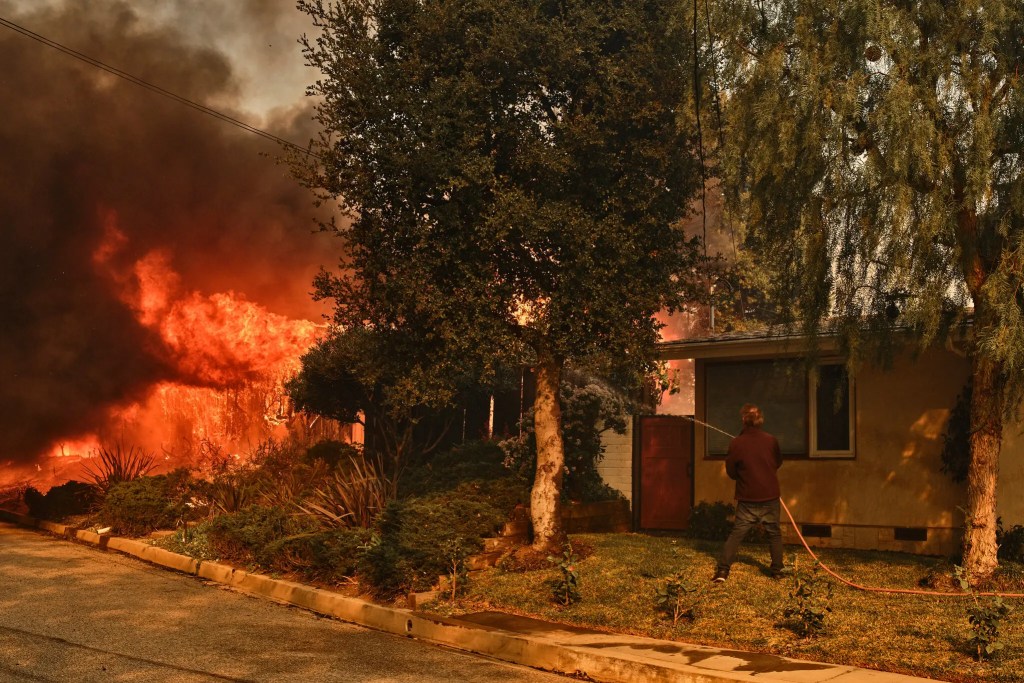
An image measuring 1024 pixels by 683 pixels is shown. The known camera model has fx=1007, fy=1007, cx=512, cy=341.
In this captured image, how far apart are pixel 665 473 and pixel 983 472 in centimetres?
703

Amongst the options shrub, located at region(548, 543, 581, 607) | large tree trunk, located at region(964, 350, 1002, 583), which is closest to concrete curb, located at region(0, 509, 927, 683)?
shrub, located at region(548, 543, 581, 607)

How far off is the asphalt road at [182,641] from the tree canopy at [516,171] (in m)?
3.70

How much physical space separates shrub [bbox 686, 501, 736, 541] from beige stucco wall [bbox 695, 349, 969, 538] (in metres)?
0.93

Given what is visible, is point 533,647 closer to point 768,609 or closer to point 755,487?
point 768,609

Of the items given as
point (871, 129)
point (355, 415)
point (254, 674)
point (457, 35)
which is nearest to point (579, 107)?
point (457, 35)

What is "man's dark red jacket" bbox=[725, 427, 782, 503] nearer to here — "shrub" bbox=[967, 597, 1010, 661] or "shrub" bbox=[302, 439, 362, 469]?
"shrub" bbox=[967, 597, 1010, 661]

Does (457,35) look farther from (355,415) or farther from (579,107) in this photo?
(355,415)

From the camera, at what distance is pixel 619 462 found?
17.2 meters

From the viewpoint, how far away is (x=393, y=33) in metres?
12.5

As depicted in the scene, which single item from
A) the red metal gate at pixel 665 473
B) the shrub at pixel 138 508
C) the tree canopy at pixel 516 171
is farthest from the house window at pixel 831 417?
the shrub at pixel 138 508

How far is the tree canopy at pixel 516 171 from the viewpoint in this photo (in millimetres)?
11797

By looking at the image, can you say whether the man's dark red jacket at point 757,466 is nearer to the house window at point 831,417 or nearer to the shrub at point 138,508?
the house window at point 831,417

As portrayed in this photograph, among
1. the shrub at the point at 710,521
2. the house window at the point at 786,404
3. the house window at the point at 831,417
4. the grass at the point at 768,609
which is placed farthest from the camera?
the shrub at the point at 710,521

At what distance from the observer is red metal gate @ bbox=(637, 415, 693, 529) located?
660 inches
